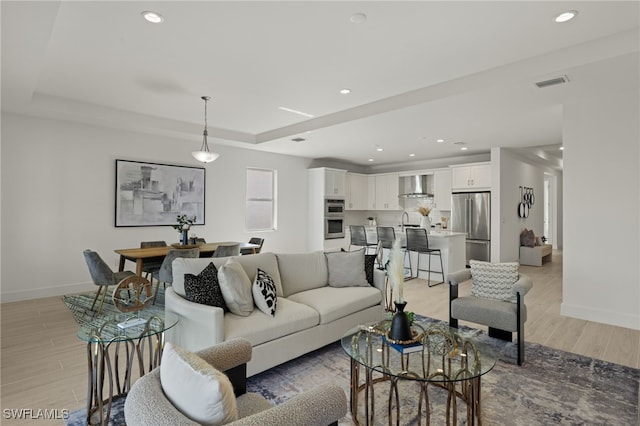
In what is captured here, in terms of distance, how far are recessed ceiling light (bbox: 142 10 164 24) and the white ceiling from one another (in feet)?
0.16

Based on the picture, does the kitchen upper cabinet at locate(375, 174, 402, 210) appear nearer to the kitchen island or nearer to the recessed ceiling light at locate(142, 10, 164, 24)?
the kitchen island

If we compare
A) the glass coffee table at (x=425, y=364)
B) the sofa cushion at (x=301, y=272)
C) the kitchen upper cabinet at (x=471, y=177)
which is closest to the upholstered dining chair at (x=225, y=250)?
the sofa cushion at (x=301, y=272)

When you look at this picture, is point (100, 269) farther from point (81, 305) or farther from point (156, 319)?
point (156, 319)

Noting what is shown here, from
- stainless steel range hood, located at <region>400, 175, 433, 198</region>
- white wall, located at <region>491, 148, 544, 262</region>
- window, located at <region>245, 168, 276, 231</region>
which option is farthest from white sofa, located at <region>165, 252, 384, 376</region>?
stainless steel range hood, located at <region>400, 175, 433, 198</region>

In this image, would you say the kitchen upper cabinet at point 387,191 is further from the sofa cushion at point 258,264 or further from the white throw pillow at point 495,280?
the sofa cushion at point 258,264

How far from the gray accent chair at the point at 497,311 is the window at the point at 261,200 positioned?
16.2 ft

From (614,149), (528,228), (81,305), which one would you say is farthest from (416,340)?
(528,228)

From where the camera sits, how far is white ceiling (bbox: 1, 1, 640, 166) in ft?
8.25

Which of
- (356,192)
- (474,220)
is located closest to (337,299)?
(474,220)

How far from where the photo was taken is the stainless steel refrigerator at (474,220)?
23.8 feet

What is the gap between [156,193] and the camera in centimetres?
583

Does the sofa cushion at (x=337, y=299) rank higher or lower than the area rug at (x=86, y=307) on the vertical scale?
higher

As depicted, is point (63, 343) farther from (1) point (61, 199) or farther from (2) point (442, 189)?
(2) point (442, 189)

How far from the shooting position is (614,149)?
12.3 feet
